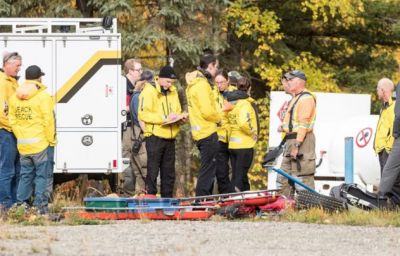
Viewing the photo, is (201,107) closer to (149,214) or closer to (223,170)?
(223,170)

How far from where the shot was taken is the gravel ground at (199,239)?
13.5 metres

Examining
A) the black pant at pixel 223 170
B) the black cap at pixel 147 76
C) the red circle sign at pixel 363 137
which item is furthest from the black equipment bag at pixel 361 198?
the red circle sign at pixel 363 137

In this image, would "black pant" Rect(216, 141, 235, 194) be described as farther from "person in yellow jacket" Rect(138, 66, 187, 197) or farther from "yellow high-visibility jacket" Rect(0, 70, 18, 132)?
"yellow high-visibility jacket" Rect(0, 70, 18, 132)

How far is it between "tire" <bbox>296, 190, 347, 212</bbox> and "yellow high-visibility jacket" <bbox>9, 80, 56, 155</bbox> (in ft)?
10.7

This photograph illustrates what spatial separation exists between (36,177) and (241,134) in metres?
3.57

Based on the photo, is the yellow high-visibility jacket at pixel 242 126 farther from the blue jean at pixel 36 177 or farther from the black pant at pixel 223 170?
the blue jean at pixel 36 177

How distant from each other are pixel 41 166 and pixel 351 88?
20288 millimetres

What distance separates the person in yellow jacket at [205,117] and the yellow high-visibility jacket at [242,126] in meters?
0.83

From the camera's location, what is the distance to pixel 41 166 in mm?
17688

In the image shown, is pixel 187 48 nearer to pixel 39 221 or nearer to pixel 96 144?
pixel 96 144

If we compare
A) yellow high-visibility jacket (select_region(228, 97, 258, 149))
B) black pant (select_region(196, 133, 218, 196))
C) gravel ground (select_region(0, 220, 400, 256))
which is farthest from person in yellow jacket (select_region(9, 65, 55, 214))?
yellow high-visibility jacket (select_region(228, 97, 258, 149))

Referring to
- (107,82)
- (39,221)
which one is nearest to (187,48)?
(107,82)

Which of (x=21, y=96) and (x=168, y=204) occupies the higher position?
(x=21, y=96)

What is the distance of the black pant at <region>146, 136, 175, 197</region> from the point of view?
18969 mm
